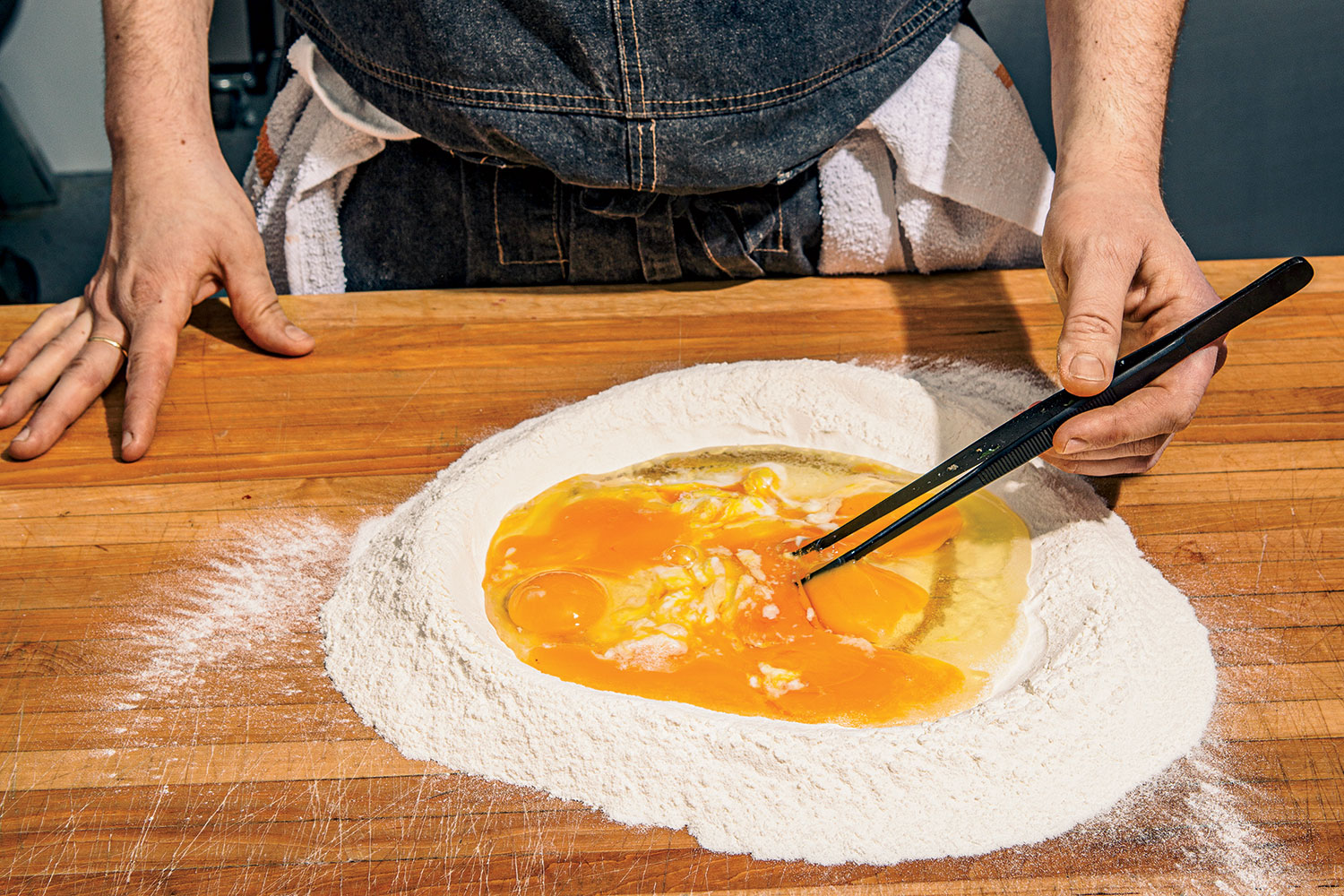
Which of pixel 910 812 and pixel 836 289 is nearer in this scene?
pixel 910 812

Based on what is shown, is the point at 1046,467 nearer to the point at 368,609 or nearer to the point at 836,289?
the point at 836,289

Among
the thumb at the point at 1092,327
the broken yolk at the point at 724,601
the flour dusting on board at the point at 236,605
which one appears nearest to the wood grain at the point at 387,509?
the flour dusting on board at the point at 236,605

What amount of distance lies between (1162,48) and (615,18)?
25.7 inches

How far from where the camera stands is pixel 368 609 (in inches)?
32.5

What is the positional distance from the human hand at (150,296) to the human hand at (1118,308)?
0.92 meters

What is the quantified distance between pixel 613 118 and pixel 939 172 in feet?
1.50

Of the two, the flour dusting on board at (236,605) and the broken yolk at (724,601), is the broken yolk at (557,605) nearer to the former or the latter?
the broken yolk at (724,601)

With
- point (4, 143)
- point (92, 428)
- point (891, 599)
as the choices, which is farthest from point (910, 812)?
point (4, 143)

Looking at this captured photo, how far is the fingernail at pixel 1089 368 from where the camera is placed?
758mm

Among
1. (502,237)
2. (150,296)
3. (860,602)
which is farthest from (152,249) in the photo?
(860,602)

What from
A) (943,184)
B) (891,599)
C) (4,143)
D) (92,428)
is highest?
(943,184)

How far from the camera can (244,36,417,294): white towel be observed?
1.18m

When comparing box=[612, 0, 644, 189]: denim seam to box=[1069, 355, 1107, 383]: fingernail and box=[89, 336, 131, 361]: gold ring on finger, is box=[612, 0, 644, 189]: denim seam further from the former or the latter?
box=[89, 336, 131, 361]: gold ring on finger

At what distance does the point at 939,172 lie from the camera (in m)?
1.20
